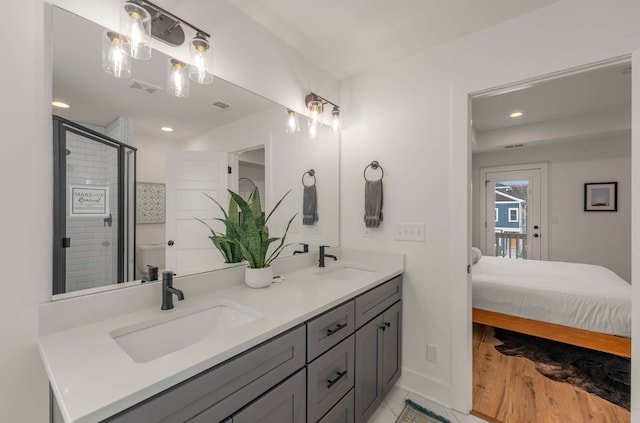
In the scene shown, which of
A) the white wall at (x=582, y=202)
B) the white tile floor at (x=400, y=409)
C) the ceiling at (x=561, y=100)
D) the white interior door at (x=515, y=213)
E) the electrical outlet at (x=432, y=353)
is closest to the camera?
the white tile floor at (x=400, y=409)

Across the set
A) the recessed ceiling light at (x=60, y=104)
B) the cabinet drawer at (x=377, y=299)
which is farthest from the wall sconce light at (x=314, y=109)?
the recessed ceiling light at (x=60, y=104)

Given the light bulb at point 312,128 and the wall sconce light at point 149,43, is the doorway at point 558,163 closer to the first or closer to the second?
the light bulb at point 312,128

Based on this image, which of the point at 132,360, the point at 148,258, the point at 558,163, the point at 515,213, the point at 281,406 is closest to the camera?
the point at 132,360

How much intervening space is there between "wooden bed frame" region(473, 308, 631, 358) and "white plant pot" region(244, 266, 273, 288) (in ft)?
7.52

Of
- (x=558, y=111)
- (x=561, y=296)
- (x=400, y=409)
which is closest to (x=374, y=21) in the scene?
(x=400, y=409)

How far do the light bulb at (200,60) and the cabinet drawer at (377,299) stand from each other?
138 cm

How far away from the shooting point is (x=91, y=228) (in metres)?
1.04

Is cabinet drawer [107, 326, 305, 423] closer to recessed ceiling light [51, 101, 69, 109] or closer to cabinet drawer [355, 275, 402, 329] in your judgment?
cabinet drawer [355, 275, 402, 329]

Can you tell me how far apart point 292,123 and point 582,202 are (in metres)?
4.69

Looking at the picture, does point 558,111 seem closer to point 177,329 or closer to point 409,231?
point 409,231

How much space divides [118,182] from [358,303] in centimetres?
126

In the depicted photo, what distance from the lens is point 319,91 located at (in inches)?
84.4

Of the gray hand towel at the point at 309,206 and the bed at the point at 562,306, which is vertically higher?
the gray hand towel at the point at 309,206

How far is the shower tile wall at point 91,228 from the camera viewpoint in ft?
3.26
